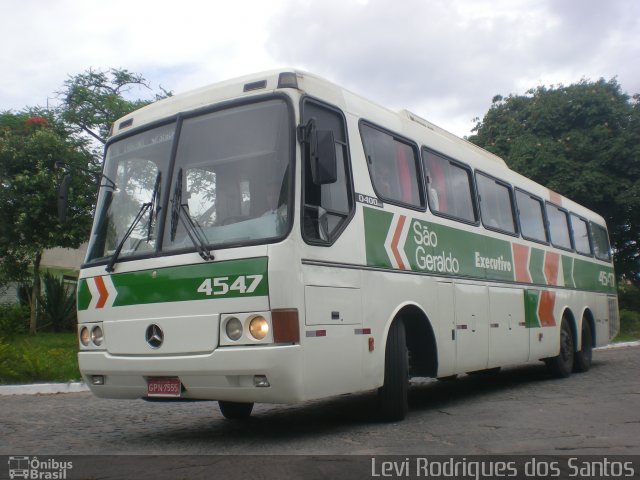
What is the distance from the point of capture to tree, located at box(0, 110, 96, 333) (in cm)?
1600

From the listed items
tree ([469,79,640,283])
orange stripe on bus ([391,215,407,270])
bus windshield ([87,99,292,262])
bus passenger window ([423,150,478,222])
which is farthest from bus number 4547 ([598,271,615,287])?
bus windshield ([87,99,292,262])

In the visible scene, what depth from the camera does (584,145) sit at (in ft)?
A: 80.9

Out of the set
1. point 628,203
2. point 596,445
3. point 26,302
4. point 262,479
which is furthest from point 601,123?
point 262,479

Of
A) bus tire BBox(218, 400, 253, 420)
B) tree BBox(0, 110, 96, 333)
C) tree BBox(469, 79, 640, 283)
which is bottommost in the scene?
bus tire BBox(218, 400, 253, 420)

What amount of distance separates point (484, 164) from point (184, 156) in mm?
5376

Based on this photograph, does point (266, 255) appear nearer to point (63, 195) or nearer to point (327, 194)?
point (327, 194)

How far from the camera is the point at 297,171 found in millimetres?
6059

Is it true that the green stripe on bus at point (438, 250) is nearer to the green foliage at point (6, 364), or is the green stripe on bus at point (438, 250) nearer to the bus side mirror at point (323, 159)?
the bus side mirror at point (323, 159)

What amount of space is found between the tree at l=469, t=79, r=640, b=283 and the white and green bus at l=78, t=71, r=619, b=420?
56.6 feet

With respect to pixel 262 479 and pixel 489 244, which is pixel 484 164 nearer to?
pixel 489 244

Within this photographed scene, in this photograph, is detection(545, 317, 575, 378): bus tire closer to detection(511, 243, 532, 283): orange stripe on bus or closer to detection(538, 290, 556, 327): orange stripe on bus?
detection(538, 290, 556, 327): orange stripe on bus

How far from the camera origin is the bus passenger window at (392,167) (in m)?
7.32

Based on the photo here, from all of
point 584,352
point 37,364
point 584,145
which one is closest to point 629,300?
point 584,145

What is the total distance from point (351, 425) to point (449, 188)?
3386mm
